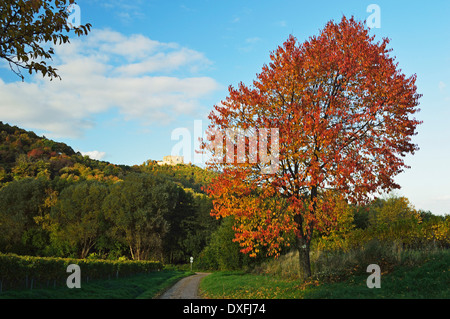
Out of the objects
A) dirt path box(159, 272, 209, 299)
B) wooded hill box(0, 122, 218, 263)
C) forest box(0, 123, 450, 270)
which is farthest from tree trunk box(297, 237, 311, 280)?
wooded hill box(0, 122, 218, 263)

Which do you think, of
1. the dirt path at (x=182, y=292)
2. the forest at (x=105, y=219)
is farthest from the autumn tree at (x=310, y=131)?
the forest at (x=105, y=219)

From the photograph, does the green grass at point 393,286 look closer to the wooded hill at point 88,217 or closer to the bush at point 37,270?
the bush at point 37,270

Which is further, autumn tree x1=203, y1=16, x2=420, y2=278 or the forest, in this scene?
the forest

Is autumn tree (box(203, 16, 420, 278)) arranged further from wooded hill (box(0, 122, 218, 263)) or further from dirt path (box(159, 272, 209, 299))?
wooded hill (box(0, 122, 218, 263))

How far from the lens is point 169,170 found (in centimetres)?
14925

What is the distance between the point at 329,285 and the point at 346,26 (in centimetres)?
1215

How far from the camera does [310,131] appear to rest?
13070 millimetres

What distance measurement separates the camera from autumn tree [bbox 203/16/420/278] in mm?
13680

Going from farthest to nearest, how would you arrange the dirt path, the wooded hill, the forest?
the wooded hill
the forest
the dirt path

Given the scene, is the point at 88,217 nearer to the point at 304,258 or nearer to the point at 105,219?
the point at 105,219

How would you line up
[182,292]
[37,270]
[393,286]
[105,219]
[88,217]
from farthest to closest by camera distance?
[105,219]
[88,217]
[182,292]
[37,270]
[393,286]

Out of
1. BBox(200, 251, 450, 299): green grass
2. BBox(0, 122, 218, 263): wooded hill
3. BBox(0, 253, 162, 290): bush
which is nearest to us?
BBox(200, 251, 450, 299): green grass

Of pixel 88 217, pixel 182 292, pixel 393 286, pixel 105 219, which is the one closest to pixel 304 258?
pixel 393 286

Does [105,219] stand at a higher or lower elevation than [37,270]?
higher
